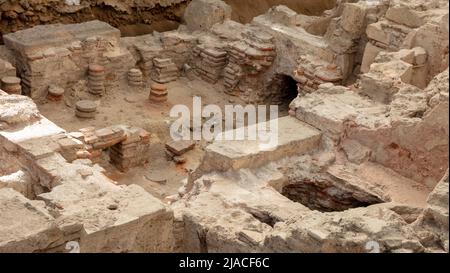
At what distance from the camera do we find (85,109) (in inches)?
420

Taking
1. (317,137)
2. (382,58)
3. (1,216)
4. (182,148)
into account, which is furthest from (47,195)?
(382,58)

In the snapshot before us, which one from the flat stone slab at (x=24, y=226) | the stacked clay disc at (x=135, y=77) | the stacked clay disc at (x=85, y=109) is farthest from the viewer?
the stacked clay disc at (x=135, y=77)

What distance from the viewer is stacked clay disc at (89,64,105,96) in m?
11.4

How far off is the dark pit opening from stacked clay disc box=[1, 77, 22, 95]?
4.59 metres

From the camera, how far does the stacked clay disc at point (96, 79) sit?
11.4 meters

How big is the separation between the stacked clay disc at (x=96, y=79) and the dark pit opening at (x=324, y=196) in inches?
176

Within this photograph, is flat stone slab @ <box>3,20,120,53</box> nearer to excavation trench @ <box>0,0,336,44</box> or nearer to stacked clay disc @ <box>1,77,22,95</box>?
stacked clay disc @ <box>1,77,22,95</box>

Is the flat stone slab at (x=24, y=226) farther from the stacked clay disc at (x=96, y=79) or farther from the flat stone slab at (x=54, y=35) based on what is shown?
the stacked clay disc at (x=96, y=79)

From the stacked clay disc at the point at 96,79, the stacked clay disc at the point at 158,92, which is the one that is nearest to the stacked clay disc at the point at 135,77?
the stacked clay disc at the point at 158,92

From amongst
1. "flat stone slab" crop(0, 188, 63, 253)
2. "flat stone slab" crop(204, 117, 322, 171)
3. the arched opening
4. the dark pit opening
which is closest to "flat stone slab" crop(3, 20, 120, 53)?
the arched opening

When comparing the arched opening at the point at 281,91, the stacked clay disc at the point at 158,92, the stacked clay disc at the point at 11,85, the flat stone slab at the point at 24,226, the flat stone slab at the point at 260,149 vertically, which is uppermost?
the flat stone slab at the point at 24,226

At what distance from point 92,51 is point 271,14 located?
299 cm

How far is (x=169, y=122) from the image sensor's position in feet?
36.3

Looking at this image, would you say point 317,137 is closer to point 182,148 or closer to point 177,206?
point 177,206
